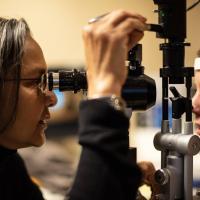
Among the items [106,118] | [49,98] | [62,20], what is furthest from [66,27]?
[106,118]

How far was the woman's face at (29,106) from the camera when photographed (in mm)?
964

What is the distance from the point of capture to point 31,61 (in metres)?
0.97

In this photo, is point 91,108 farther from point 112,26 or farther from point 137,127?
point 137,127

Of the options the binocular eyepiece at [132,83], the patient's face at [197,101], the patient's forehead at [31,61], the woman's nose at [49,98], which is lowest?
the patient's face at [197,101]

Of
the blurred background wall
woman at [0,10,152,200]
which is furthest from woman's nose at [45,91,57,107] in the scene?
the blurred background wall

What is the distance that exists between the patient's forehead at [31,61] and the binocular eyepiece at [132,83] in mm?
61

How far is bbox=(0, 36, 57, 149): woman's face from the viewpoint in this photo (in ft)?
3.16

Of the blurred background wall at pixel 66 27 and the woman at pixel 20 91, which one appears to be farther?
the blurred background wall at pixel 66 27

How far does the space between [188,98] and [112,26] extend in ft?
1.09

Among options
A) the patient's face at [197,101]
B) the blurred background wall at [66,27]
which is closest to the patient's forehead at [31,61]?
the patient's face at [197,101]

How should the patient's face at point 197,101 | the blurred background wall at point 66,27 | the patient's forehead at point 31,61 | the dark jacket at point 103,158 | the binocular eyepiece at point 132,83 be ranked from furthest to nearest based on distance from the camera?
the blurred background wall at point 66,27
the patient's face at point 197,101
the patient's forehead at point 31,61
the binocular eyepiece at point 132,83
the dark jacket at point 103,158

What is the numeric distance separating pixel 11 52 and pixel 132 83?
301 millimetres

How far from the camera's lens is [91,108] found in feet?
2.14

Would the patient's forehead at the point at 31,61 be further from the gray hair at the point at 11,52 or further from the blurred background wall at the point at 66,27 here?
the blurred background wall at the point at 66,27
